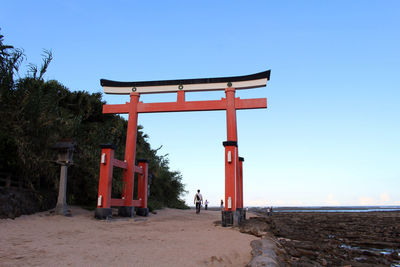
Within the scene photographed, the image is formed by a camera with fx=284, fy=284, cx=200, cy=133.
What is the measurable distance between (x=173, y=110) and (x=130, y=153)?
2.72 meters

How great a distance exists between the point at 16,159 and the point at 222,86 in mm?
8138

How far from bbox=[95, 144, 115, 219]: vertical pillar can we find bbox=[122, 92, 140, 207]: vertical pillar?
165 cm

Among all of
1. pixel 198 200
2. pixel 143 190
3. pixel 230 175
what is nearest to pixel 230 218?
pixel 230 175

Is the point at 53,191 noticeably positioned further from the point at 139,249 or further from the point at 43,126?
the point at 139,249

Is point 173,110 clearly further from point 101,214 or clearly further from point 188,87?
point 101,214

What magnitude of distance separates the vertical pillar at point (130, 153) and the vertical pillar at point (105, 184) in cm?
165

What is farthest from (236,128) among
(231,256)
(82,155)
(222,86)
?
(231,256)

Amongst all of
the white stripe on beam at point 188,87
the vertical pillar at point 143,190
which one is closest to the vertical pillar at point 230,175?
the white stripe on beam at point 188,87

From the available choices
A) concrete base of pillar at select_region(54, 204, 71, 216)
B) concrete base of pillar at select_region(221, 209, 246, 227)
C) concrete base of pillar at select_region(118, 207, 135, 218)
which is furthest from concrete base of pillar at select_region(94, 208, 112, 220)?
concrete base of pillar at select_region(221, 209, 246, 227)

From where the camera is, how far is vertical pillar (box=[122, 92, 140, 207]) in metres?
12.2

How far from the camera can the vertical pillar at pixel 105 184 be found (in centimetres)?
1029

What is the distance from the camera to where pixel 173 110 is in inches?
502

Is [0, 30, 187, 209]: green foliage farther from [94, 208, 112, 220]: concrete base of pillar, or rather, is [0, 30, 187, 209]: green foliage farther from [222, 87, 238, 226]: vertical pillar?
[222, 87, 238, 226]: vertical pillar

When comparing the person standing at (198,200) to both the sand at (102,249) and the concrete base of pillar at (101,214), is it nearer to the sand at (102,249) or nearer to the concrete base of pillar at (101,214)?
the concrete base of pillar at (101,214)
